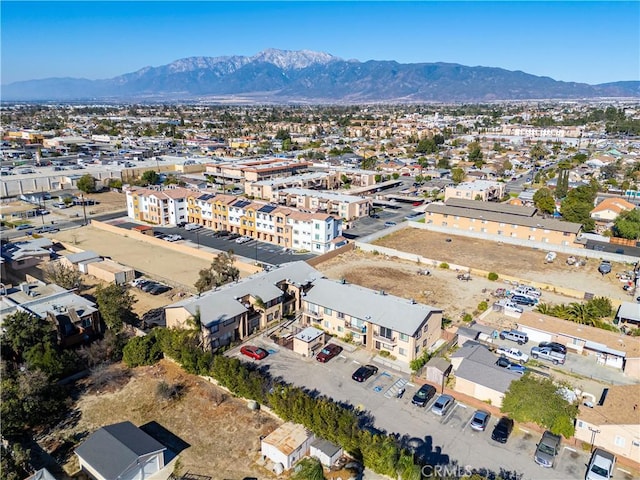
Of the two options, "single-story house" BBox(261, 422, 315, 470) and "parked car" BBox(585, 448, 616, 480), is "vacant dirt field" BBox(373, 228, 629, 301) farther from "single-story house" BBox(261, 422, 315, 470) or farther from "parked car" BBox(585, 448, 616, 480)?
"single-story house" BBox(261, 422, 315, 470)

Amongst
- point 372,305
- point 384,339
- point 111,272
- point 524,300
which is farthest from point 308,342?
point 111,272

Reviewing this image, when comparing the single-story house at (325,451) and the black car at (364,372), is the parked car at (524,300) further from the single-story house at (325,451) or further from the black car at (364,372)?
the single-story house at (325,451)

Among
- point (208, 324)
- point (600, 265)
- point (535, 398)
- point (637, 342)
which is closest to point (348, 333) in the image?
point (208, 324)

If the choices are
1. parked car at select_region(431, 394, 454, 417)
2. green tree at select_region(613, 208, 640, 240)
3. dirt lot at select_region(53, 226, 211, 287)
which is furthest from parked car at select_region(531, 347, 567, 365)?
green tree at select_region(613, 208, 640, 240)

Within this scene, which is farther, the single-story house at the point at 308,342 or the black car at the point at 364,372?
the single-story house at the point at 308,342

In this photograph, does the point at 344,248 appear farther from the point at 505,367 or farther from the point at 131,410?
the point at 131,410

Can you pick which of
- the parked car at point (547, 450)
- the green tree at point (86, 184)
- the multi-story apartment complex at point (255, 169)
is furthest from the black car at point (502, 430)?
the green tree at point (86, 184)
